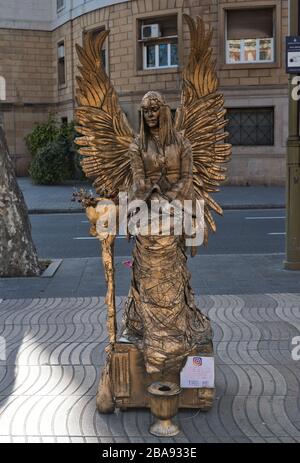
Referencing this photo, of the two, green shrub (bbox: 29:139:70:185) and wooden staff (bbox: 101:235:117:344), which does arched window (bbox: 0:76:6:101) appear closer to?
green shrub (bbox: 29:139:70:185)

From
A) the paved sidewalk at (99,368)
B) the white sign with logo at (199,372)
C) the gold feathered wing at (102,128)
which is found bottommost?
the paved sidewalk at (99,368)

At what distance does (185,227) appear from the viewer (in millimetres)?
4332

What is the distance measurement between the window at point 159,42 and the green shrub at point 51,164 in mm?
4602

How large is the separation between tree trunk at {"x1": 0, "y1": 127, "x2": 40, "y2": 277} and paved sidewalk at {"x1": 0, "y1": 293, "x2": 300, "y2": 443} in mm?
1533

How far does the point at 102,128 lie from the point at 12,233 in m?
4.89

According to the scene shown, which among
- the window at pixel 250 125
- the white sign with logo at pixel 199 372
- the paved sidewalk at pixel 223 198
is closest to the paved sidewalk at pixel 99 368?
the white sign with logo at pixel 199 372

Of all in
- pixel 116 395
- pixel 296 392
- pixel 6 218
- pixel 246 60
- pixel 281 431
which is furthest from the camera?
pixel 246 60

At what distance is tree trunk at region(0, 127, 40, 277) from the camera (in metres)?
9.17

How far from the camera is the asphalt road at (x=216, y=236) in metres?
11.6

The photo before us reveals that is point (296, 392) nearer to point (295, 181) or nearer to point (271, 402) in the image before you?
point (271, 402)

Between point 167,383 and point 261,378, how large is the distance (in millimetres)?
1238

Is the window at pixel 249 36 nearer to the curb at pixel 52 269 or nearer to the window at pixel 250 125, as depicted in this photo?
the window at pixel 250 125

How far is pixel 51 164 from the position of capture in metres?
24.8

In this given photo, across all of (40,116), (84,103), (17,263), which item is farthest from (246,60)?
(84,103)
